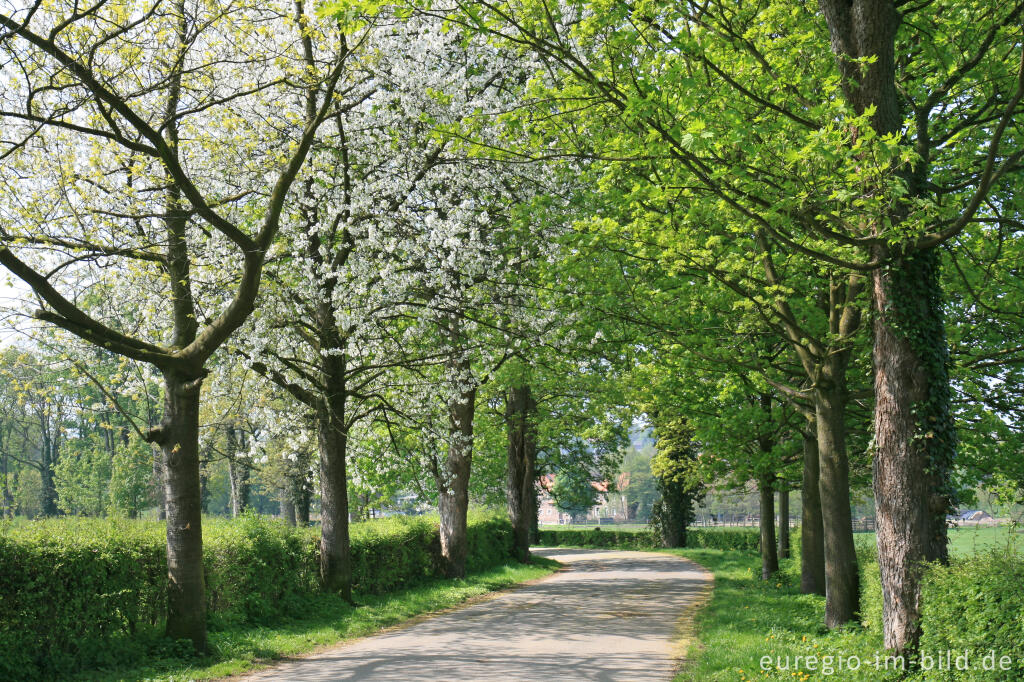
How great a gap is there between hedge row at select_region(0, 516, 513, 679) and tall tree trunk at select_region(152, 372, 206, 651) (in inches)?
14.6

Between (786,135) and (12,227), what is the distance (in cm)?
948

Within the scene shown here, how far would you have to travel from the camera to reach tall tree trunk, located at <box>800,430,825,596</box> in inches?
647

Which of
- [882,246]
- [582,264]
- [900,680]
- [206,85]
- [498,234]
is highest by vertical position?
[206,85]

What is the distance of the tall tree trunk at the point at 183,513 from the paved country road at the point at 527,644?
1.42 meters

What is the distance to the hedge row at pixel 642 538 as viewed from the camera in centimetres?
4367

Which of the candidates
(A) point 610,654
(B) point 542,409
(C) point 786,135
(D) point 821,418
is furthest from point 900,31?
(B) point 542,409

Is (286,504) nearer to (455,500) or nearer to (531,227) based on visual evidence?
(455,500)

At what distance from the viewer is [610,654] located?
34.6 ft

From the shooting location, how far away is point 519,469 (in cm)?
2778

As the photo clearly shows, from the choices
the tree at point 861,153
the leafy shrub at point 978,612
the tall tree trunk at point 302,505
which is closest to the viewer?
the leafy shrub at point 978,612

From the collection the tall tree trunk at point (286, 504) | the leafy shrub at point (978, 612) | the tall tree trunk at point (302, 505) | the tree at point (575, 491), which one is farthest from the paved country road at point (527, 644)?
the tall tree trunk at point (286, 504)

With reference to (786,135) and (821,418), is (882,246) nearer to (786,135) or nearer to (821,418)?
(786,135)

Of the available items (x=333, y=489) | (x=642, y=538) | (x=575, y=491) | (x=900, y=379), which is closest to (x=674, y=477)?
(x=575, y=491)

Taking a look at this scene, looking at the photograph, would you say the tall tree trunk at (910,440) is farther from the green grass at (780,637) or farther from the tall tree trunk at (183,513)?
the tall tree trunk at (183,513)
